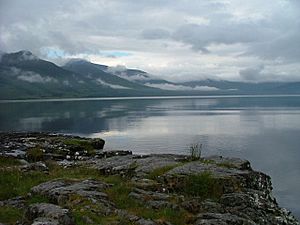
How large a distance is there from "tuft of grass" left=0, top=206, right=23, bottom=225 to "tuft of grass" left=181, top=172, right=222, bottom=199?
7602 millimetres

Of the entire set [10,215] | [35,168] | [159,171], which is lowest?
[10,215]

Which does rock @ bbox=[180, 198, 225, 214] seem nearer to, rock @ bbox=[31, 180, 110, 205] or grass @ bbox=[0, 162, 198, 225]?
grass @ bbox=[0, 162, 198, 225]

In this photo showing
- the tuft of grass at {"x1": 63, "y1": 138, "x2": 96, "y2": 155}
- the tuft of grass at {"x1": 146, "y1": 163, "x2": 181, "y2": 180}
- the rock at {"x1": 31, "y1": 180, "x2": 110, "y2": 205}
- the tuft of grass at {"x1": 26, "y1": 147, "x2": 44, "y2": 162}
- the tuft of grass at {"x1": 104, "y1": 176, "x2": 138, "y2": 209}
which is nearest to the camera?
the tuft of grass at {"x1": 104, "y1": 176, "x2": 138, "y2": 209}

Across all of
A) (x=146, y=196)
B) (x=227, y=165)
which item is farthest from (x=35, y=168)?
(x=227, y=165)

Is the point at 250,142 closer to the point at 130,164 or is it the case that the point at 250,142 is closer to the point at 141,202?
the point at 130,164

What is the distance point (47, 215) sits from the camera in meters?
14.1

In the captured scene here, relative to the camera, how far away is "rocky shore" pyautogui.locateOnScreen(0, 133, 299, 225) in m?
14.8

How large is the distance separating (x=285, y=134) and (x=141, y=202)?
Result: 350ft

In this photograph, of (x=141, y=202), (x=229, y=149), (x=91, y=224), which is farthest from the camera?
(x=229, y=149)

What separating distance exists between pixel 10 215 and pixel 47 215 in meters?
2.59

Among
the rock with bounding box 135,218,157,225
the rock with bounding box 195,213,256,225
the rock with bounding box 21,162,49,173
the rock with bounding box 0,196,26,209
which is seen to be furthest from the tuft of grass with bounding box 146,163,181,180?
the rock with bounding box 21,162,49,173

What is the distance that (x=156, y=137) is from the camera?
11031cm

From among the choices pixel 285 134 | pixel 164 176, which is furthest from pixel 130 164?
pixel 285 134

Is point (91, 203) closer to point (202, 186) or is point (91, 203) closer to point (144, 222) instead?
point (144, 222)
